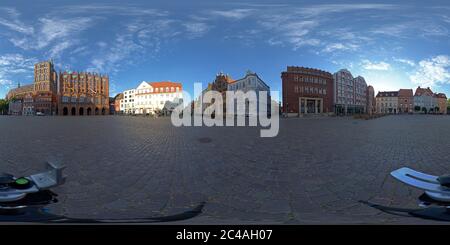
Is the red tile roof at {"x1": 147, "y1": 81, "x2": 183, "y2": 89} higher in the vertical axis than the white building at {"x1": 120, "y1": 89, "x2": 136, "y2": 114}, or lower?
higher

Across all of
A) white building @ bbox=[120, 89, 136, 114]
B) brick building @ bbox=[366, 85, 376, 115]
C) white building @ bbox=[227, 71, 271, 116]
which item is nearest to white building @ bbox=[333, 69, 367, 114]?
brick building @ bbox=[366, 85, 376, 115]

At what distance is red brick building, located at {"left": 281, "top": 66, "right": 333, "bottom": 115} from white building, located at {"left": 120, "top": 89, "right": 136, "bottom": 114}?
113 inches

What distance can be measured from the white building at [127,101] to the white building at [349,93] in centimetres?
379

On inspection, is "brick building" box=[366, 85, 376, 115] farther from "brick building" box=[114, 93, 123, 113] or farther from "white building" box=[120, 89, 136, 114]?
"brick building" box=[114, 93, 123, 113]

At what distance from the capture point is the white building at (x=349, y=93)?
4527 millimetres

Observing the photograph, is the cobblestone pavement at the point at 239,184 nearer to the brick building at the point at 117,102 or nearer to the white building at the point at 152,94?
the brick building at the point at 117,102

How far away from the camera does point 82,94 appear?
16.6 ft

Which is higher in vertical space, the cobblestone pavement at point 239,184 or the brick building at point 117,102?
the brick building at point 117,102

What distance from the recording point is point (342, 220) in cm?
244

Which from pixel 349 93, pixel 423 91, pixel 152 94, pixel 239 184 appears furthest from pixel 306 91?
pixel 152 94

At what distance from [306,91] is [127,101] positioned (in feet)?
12.2

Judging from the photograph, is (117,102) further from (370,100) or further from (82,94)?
(370,100)

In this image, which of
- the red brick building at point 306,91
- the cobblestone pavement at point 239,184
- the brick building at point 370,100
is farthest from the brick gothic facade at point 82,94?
the brick building at point 370,100

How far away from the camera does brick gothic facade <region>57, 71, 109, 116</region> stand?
453 cm
